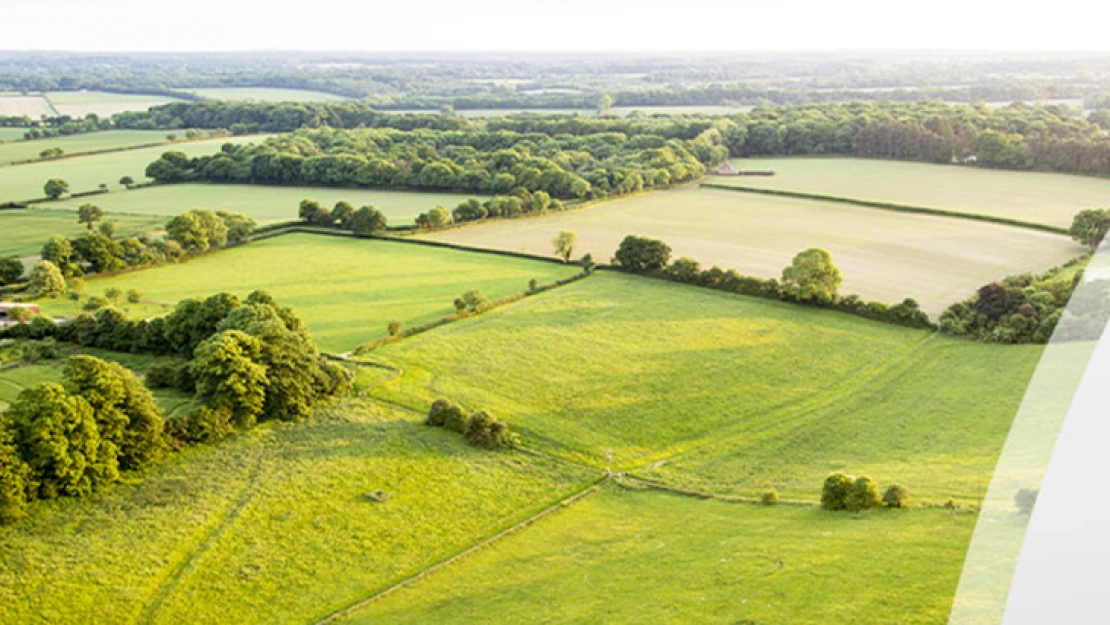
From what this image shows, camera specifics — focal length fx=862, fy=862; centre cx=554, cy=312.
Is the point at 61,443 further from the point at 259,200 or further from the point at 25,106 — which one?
the point at 25,106

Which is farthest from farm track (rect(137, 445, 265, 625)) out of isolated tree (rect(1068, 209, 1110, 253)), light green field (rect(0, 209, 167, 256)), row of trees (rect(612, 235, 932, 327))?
isolated tree (rect(1068, 209, 1110, 253))

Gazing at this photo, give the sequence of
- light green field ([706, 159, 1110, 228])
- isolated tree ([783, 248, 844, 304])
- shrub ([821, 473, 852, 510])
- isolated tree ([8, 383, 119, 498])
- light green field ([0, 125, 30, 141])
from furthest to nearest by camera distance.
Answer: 1. light green field ([0, 125, 30, 141])
2. light green field ([706, 159, 1110, 228])
3. isolated tree ([783, 248, 844, 304])
4. isolated tree ([8, 383, 119, 498])
5. shrub ([821, 473, 852, 510])

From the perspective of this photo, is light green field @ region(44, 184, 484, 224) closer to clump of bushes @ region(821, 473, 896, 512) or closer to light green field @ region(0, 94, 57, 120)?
clump of bushes @ region(821, 473, 896, 512)

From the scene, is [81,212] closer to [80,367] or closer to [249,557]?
[80,367]

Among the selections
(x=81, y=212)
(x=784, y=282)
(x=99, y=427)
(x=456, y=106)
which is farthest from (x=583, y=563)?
(x=456, y=106)

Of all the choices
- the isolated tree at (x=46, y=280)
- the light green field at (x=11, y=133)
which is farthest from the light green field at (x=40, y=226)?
the light green field at (x=11, y=133)

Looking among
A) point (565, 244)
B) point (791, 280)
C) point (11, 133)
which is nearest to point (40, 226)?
point (565, 244)
